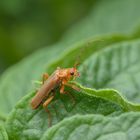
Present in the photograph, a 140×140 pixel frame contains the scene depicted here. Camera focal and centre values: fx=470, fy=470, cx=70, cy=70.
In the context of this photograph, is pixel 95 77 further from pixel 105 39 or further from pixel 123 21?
pixel 123 21

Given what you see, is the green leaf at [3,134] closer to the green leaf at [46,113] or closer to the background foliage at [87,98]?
the background foliage at [87,98]

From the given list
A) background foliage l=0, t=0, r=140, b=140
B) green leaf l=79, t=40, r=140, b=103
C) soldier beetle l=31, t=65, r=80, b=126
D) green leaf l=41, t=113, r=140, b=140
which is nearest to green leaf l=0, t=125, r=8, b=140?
background foliage l=0, t=0, r=140, b=140

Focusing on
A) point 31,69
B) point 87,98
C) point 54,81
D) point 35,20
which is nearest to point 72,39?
point 31,69

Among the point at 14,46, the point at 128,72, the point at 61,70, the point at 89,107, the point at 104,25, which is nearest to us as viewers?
the point at 89,107

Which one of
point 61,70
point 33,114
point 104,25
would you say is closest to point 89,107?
point 33,114

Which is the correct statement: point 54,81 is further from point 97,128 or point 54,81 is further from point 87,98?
point 97,128
